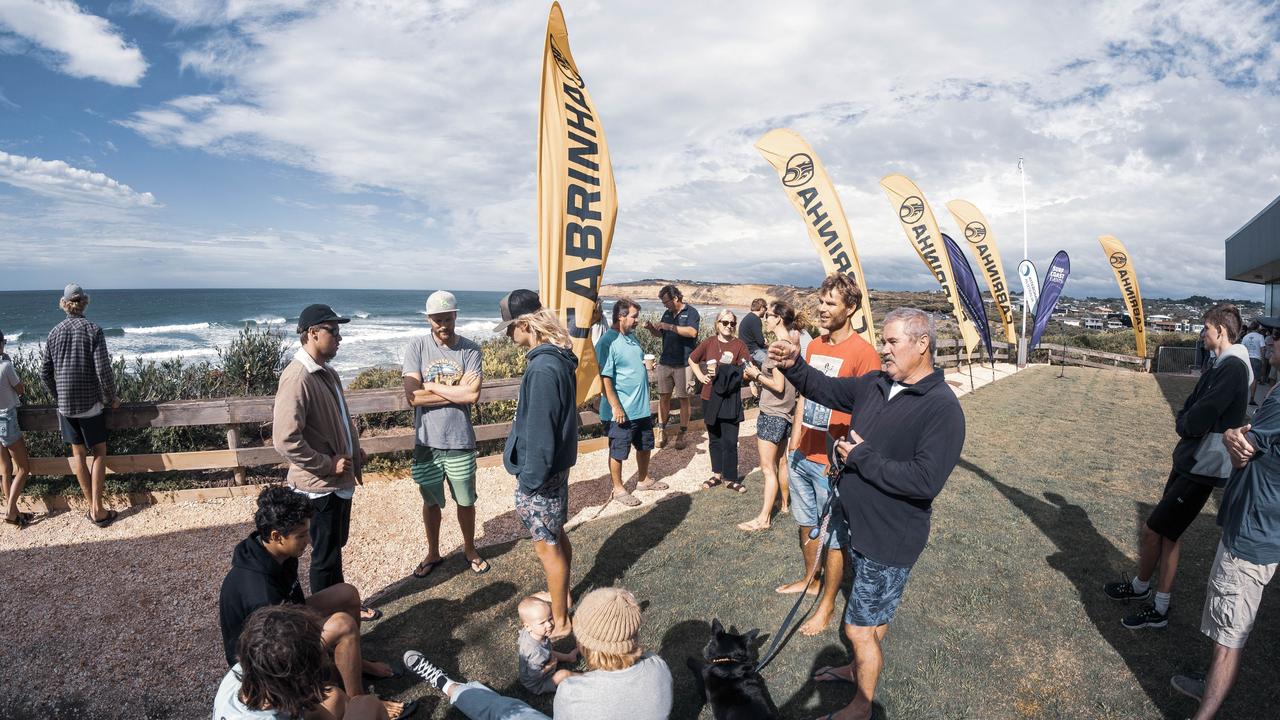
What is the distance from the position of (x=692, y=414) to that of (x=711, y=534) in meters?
4.22

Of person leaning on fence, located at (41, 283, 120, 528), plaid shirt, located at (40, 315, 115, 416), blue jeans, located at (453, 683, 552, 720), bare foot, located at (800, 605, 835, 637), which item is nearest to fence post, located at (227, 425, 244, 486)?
person leaning on fence, located at (41, 283, 120, 528)

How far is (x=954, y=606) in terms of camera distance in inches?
140

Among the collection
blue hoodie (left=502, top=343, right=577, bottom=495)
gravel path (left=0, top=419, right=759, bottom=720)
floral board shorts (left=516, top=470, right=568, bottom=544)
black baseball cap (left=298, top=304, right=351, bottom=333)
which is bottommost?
gravel path (left=0, top=419, right=759, bottom=720)

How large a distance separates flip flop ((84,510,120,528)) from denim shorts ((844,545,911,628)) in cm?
659

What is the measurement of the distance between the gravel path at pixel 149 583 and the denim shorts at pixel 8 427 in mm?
817

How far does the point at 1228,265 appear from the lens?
58.4ft

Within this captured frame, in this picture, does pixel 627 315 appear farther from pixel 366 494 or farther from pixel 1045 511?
pixel 1045 511

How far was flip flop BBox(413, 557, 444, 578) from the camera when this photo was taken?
424cm

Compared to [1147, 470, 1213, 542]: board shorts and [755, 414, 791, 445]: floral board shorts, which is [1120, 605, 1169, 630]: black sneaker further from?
[755, 414, 791, 445]: floral board shorts

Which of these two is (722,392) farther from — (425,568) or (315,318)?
(315,318)

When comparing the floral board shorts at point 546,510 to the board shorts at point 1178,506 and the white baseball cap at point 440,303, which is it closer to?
the white baseball cap at point 440,303

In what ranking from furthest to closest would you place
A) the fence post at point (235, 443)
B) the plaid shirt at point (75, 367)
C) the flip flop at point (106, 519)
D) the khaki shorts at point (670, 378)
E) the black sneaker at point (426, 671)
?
the khaki shorts at point (670, 378) < the fence post at point (235, 443) < the flip flop at point (106, 519) < the plaid shirt at point (75, 367) < the black sneaker at point (426, 671)

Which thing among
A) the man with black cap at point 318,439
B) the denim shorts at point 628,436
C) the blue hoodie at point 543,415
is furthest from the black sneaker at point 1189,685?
the man with black cap at point 318,439

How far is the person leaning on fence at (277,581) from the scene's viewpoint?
215 centimetres
